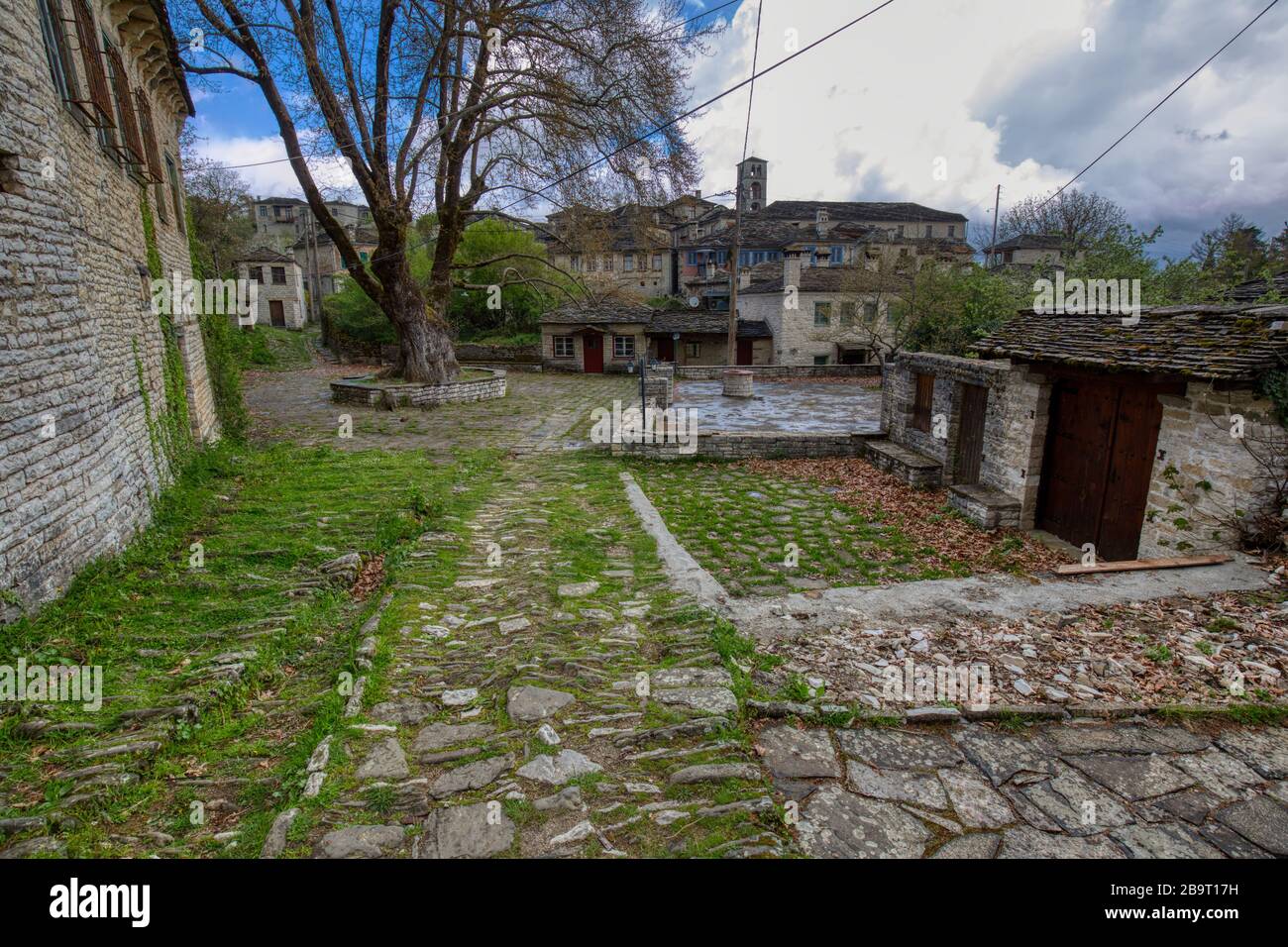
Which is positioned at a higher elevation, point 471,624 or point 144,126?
point 144,126

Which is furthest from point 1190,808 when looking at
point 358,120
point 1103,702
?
point 358,120

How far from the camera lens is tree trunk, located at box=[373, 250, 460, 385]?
20.0 metres

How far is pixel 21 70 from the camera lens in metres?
5.79

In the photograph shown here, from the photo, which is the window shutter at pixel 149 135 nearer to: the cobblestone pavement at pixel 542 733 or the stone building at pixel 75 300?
the stone building at pixel 75 300

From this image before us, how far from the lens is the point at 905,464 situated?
12.6 metres

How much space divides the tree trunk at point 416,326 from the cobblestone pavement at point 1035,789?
1901cm

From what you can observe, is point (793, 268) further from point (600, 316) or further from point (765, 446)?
point (765, 446)

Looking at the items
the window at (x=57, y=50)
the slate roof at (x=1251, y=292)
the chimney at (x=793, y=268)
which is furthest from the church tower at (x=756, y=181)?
the window at (x=57, y=50)

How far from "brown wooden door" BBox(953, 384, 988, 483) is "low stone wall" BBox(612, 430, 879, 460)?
9.00ft

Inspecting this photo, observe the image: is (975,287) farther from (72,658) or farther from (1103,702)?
(72,658)

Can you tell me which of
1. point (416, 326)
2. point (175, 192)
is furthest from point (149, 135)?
Result: point (416, 326)

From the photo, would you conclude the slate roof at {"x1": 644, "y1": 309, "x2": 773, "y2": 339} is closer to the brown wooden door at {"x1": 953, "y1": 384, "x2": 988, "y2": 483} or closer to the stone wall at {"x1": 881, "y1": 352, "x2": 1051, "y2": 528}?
the stone wall at {"x1": 881, "y1": 352, "x2": 1051, "y2": 528}

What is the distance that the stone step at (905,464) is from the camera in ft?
40.5

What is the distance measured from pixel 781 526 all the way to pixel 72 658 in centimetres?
798
